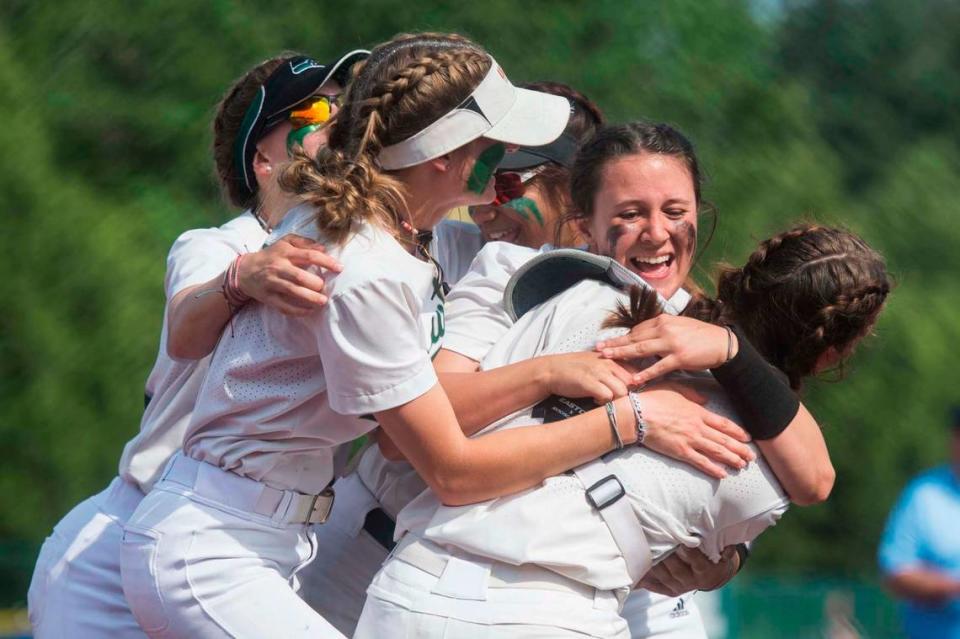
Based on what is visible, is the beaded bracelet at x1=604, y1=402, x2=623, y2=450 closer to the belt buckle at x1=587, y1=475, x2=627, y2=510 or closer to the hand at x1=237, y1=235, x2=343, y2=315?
the belt buckle at x1=587, y1=475, x2=627, y2=510

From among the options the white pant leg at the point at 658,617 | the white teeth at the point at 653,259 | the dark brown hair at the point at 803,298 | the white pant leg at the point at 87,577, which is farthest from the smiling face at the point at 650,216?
the white pant leg at the point at 87,577

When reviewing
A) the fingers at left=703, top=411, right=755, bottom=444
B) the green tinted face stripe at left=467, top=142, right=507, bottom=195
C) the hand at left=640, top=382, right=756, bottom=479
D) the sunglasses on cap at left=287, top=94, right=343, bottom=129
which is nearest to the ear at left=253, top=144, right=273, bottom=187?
the sunglasses on cap at left=287, top=94, right=343, bottom=129

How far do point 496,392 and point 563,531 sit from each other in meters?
0.33

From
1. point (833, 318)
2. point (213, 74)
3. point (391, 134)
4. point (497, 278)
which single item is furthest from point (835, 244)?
point (213, 74)

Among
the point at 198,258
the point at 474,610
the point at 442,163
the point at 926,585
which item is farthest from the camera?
the point at 926,585

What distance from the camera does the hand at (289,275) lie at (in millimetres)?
2658

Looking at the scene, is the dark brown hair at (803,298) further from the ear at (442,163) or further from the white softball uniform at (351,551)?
the white softball uniform at (351,551)

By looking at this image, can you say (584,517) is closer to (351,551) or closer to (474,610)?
(474,610)

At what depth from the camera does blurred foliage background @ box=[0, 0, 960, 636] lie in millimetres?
11961

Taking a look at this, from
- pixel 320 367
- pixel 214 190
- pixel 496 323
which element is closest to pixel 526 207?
pixel 496 323

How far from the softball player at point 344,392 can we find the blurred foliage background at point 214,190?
7.09 meters

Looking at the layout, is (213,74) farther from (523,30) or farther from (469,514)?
(469,514)

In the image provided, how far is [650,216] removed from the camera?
3.31 metres

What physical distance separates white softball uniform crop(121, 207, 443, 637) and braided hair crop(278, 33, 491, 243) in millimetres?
A: 63
